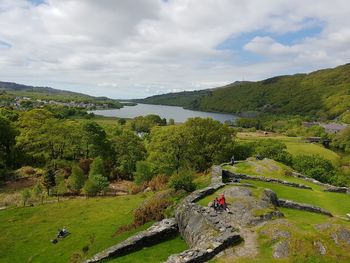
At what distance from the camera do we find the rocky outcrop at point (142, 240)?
758 inches

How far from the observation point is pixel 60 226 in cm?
2991

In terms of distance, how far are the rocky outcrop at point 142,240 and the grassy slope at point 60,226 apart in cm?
337

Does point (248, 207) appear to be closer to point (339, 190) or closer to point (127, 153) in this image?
point (339, 190)

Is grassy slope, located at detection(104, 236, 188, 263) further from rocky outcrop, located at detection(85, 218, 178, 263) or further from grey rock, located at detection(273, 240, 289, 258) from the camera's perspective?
grey rock, located at detection(273, 240, 289, 258)

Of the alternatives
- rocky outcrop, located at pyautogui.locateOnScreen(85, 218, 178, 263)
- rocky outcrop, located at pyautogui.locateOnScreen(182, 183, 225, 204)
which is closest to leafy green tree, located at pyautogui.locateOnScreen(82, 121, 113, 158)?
rocky outcrop, located at pyautogui.locateOnScreen(182, 183, 225, 204)

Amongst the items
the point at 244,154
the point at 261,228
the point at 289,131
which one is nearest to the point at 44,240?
the point at 261,228

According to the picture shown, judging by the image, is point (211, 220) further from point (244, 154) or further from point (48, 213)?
point (244, 154)

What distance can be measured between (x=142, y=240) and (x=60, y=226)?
1320cm

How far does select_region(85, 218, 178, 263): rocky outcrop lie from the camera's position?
19.3 metres

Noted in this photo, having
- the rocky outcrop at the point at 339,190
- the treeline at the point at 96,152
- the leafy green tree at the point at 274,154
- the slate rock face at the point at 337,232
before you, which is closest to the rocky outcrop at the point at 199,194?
the slate rock face at the point at 337,232

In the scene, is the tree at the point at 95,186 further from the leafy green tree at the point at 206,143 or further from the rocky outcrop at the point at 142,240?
the rocky outcrop at the point at 142,240

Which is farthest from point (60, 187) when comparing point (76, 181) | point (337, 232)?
point (337, 232)

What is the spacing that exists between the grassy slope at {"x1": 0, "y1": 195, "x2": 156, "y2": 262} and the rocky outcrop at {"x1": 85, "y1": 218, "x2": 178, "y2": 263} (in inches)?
133

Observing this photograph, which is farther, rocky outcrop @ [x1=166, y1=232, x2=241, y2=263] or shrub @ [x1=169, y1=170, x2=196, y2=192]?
shrub @ [x1=169, y1=170, x2=196, y2=192]
